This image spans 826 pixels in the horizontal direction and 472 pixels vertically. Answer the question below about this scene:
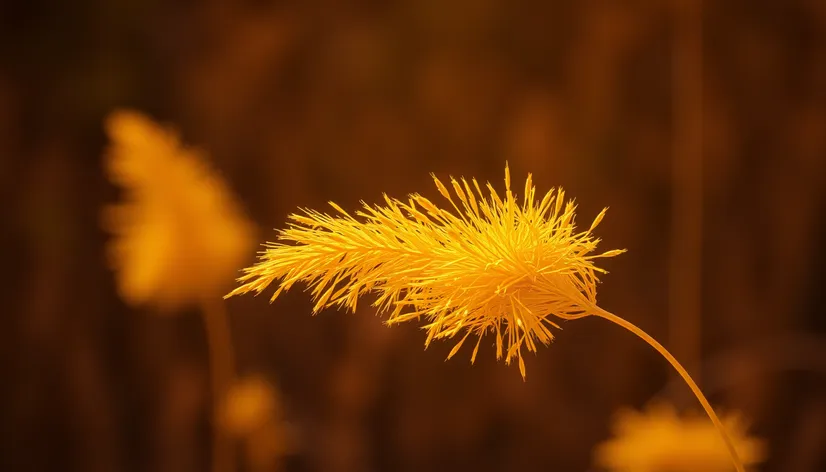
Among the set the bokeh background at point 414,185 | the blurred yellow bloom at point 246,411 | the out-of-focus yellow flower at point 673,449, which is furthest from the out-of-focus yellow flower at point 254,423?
the bokeh background at point 414,185

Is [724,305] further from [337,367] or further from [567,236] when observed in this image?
[567,236]

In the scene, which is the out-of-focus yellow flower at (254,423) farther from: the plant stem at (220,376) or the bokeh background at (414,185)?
the bokeh background at (414,185)

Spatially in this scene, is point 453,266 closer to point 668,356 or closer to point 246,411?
point 668,356

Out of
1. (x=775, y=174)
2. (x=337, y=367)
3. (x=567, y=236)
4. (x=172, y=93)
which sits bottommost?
(x=567, y=236)

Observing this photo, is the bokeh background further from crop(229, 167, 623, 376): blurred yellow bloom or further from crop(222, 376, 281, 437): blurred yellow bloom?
crop(229, 167, 623, 376): blurred yellow bloom

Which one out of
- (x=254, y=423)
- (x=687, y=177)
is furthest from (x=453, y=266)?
(x=687, y=177)

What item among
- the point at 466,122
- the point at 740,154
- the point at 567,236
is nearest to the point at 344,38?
the point at 466,122
